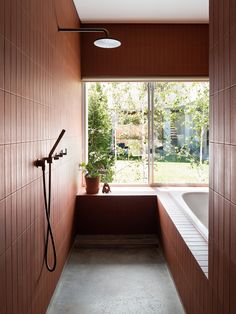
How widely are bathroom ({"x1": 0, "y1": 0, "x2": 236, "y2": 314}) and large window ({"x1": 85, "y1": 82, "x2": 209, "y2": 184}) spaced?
23.2 inches

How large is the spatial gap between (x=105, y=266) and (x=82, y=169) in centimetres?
139

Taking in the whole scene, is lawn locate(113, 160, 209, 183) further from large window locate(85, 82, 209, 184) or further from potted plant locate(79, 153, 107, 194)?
potted plant locate(79, 153, 107, 194)

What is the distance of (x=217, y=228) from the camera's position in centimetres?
147

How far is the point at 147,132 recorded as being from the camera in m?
4.19

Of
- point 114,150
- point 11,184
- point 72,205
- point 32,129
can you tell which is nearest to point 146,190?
point 114,150

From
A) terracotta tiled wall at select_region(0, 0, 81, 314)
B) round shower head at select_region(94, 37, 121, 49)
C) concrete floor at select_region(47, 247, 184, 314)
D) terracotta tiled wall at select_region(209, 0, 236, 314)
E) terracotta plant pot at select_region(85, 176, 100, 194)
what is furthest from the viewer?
terracotta plant pot at select_region(85, 176, 100, 194)

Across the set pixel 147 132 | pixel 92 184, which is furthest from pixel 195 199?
Result: pixel 92 184

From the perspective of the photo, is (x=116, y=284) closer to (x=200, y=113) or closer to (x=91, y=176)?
(x=91, y=176)

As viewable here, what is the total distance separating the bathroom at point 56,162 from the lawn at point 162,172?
2.14 feet

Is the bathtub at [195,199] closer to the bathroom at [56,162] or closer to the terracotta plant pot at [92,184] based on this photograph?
the bathroom at [56,162]

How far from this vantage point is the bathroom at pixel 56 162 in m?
1.34

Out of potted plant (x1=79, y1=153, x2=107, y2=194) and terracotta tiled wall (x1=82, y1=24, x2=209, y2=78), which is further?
terracotta tiled wall (x1=82, y1=24, x2=209, y2=78)

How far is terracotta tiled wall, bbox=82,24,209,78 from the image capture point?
13.0 feet

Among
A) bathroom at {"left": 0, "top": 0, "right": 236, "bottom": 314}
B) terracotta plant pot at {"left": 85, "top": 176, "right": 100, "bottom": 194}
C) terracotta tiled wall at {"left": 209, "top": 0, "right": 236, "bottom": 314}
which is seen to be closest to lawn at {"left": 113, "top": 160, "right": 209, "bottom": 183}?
terracotta plant pot at {"left": 85, "top": 176, "right": 100, "bottom": 194}
